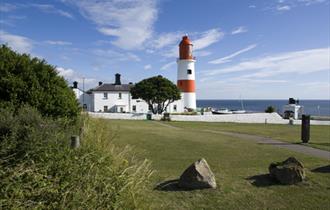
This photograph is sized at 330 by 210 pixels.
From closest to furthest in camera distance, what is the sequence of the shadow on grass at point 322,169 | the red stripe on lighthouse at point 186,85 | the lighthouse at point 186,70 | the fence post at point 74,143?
the fence post at point 74,143
the shadow on grass at point 322,169
the lighthouse at point 186,70
the red stripe on lighthouse at point 186,85

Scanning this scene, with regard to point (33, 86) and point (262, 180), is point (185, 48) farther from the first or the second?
point (262, 180)

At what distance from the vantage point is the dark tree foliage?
1079 cm

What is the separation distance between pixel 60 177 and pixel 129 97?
181 feet

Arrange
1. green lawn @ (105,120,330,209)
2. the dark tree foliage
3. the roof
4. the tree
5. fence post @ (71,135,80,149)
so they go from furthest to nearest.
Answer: the roof < the tree < the dark tree foliage < green lawn @ (105,120,330,209) < fence post @ (71,135,80,149)

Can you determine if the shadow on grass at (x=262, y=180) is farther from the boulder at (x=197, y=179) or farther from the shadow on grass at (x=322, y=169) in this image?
the shadow on grass at (x=322, y=169)

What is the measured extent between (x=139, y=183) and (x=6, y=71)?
26.2ft

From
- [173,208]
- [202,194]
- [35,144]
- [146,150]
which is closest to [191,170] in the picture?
[202,194]

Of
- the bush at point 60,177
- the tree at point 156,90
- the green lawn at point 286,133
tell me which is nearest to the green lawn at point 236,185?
the bush at point 60,177

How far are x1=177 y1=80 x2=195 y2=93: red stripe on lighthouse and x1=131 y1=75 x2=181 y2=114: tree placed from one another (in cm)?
527

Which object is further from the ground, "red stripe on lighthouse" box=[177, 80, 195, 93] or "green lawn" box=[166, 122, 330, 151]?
"red stripe on lighthouse" box=[177, 80, 195, 93]

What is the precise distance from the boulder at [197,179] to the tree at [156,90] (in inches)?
1648

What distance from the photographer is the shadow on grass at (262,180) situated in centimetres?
859

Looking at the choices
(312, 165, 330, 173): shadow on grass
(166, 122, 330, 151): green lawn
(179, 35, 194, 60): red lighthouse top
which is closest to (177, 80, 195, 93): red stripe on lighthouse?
(179, 35, 194, 60): red lighthouse top

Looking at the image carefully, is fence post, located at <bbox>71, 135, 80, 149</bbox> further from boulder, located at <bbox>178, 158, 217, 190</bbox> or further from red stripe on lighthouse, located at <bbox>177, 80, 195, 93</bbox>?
red stripe on lighthouse, located at <bbox>177, 80, 195, 93</bbox>
